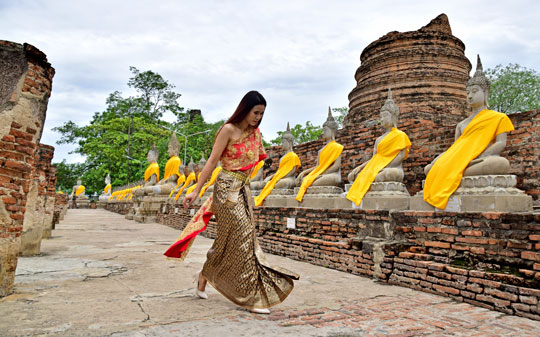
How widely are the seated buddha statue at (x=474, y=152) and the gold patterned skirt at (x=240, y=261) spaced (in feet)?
6.23

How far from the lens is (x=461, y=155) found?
3727 mm

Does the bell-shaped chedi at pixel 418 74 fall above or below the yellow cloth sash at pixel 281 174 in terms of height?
above

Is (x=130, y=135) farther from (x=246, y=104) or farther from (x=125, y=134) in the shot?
(x=246, y=104)

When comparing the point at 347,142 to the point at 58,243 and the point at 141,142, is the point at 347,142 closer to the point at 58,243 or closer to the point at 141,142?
the point at 58,243

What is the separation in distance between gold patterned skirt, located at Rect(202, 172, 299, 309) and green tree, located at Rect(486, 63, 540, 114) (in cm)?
2264

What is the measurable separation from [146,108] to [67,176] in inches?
497

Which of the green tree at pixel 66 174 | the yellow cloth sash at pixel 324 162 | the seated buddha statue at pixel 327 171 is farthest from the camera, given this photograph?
the green tree at pixel 66 174

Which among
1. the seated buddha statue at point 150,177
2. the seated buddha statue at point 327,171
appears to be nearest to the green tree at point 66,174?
the seated buddha statue at point 150,177

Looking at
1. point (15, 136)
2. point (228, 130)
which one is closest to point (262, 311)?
point (228, 130)

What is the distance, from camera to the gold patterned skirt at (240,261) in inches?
106

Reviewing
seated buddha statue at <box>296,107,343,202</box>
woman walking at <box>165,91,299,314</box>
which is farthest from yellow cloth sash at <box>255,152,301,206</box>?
woman walking at <box>165,91,299,314</box>

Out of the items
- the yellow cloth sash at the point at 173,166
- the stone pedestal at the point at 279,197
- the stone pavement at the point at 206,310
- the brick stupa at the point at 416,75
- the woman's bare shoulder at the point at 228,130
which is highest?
the brick stupa at the point at 416,75

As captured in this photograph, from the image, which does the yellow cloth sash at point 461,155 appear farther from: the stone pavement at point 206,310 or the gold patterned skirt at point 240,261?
the gold patterned skirt at point 240,261

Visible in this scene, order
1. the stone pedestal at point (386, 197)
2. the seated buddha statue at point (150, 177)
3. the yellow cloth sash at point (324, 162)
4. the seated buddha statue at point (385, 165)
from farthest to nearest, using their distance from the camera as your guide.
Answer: the seated buddha statue at point (150, 177) < the yellow cloth sash at point (324, 162) < the seated buddha statue at point (385, 165) < the stone pedestal at point (386, 197)
